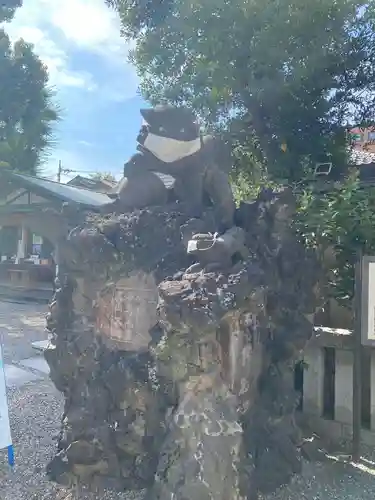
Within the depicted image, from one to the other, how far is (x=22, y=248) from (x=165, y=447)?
1271cm

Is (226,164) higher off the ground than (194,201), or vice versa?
(226,164)

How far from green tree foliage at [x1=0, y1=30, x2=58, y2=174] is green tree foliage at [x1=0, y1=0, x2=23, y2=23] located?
0.83 metres

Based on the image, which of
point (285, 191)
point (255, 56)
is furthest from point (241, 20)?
point (285, 191)

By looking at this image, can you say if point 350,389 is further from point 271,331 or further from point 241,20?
point 241,20

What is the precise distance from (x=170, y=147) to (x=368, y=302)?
1510 mm

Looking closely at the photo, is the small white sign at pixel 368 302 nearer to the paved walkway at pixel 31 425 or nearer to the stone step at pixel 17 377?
the paved walkway at pixel 31 425

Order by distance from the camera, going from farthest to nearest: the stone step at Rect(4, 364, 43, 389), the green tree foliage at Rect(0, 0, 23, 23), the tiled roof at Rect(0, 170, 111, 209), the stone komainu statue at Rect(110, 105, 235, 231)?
the green tree foliage at Rect(0, 0, 23, 23) < the tiled roof at Rect(0, 170, 111, 209) < the stone step at Rect(4, 364, 43, 389) < the stone komainu statue at Rect(110, 105, 235, 231)

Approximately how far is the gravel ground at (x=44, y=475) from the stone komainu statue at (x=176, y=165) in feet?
5.69

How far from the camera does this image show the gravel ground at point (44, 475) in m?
2.79

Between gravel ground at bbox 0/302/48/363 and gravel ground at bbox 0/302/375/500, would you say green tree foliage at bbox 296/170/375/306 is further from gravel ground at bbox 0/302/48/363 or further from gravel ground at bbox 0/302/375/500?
gravel ground at bbox 0/302/48/363

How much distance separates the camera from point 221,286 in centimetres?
224

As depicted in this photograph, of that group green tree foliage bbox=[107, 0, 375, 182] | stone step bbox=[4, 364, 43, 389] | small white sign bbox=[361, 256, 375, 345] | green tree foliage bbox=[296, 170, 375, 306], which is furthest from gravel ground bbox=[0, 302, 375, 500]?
green tree foliage bbox=[107, 0, 375, 182]

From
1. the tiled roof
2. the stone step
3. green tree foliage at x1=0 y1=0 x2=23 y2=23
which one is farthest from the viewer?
green tree foliage at x1=0 y1=0 x2=23 y2=23

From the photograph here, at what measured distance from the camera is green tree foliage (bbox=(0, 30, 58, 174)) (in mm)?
14055
